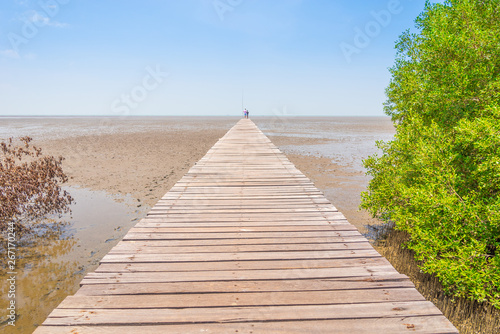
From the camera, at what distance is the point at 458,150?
397 cm

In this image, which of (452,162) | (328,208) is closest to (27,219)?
(328,208)

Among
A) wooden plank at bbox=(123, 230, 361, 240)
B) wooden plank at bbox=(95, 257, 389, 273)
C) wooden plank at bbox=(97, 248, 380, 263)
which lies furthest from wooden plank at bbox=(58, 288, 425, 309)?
wooden plank at bbox=(123, 230, 361, 240)

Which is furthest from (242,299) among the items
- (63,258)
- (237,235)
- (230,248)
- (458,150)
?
(63,258)

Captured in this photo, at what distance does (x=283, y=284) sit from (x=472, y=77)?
379 cm

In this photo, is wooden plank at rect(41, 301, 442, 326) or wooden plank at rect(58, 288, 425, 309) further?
wooden plank at rect(58, 288, 425, 309)

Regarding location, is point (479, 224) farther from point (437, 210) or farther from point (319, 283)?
point (319, 283)

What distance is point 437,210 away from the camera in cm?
360

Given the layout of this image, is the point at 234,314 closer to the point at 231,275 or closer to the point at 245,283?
the point at 245,283

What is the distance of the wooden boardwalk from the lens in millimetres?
1937

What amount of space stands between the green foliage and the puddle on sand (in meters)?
5.16

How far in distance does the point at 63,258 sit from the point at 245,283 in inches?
182

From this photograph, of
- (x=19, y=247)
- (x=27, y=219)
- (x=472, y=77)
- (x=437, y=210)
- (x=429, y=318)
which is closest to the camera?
(x=429, y=318)

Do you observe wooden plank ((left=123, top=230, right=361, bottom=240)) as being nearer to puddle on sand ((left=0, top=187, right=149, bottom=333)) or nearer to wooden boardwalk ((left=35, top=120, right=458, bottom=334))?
wooden boardwalk ((left=35, top=120, right=458, bottom=334))

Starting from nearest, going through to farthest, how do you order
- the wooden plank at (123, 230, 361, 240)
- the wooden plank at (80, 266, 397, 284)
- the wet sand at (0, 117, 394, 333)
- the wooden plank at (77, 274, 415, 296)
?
the wooden plank at (77, 274, 415, 296)
the wooden plank at (80, 266, 397, 284)
the wooden plank at (123, 230, 361, 240)
the wet sand at (0, 117, 394, 333)
